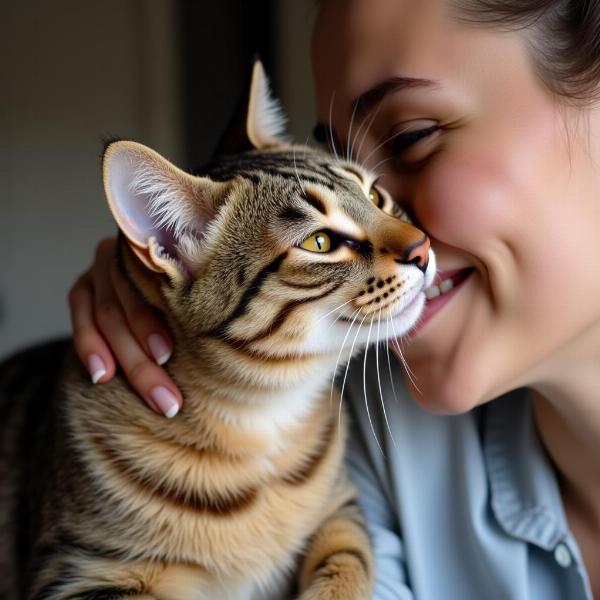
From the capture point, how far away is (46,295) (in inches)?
115

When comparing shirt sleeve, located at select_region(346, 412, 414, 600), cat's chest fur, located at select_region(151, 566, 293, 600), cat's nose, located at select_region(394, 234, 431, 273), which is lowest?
shirt sleeve, located at select_region(346, 412, 414, 600)

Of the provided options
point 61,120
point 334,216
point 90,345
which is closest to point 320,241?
point 334,216

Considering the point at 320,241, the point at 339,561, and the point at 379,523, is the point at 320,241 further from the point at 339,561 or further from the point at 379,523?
the point at 379,523

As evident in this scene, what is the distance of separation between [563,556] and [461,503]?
168mm

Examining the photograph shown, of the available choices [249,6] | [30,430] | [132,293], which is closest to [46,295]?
[249,6]

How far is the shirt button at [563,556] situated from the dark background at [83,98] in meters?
2.01

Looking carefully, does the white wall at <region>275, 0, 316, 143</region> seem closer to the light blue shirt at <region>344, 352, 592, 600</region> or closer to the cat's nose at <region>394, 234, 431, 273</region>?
the light blue shirt at <region>344, 352, 592, 600</region>

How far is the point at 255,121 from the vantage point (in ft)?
3.84

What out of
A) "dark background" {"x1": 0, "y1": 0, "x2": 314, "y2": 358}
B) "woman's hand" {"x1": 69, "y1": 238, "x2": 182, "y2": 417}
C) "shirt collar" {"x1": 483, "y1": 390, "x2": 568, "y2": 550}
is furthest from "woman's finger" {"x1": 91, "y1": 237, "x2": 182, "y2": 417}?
"dark background" {"x1": 0, "y1": 0, "x2": 314, "y2": 358}

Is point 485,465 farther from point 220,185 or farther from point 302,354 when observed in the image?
point 220,185

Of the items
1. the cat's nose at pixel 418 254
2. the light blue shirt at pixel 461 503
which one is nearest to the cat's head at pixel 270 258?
the cat's nose at pixel 418 254

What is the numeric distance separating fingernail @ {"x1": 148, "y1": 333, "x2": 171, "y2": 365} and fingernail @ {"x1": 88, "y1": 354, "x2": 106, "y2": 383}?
0.08m

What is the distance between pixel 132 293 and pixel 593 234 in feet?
1.97

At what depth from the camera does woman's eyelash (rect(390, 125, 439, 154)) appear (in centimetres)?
89
